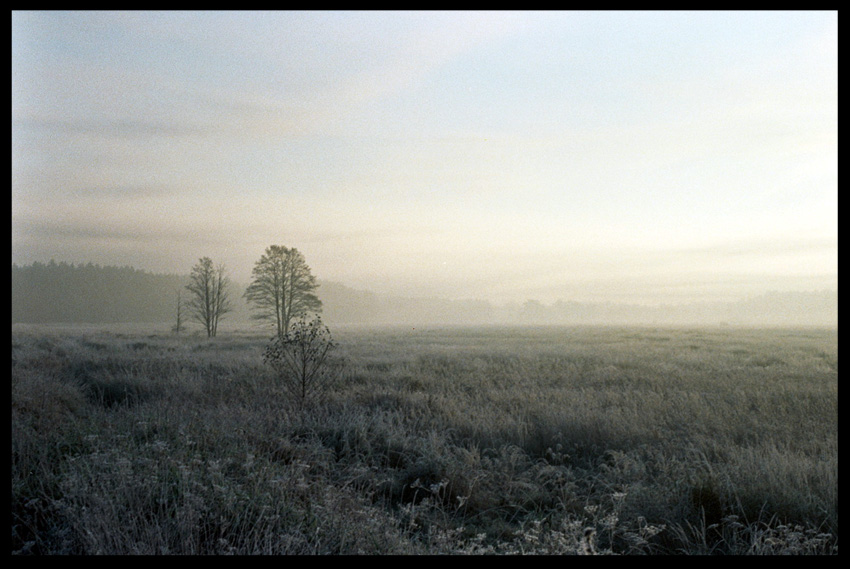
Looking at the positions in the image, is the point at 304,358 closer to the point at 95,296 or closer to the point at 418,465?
the point at 418,465

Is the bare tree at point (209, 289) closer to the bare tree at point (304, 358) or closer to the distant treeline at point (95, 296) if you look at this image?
the bare tree at point (304, 358)

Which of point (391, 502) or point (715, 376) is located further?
point (715, 376)

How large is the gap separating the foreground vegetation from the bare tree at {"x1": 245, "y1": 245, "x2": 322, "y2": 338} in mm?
1313

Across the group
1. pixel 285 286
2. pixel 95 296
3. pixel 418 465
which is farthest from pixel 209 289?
pixel 95 296

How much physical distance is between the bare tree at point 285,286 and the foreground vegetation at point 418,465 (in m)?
1.31

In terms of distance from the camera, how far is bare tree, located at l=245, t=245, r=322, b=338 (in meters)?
8.80

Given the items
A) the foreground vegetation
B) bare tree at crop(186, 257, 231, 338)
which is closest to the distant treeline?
bare tree at crop(186, 257, 231, 338)

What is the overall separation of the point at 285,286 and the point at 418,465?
12.7ft

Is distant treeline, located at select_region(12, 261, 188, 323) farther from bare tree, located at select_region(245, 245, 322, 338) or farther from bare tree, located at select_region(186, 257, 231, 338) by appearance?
bare tree, located at select_region(245, 245, 322, 338)

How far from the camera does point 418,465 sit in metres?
6.45
